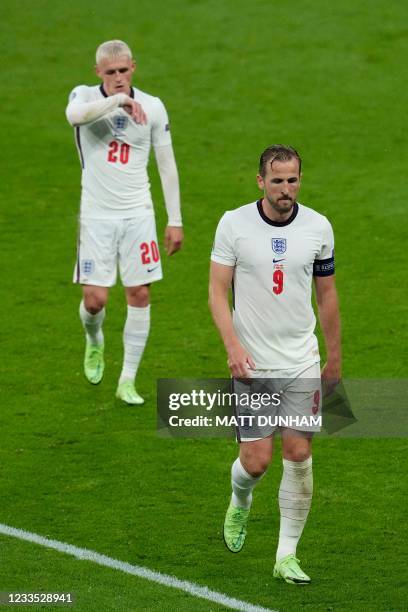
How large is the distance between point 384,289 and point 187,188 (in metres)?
4.21

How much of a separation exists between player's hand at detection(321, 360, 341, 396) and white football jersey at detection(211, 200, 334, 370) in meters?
0.10

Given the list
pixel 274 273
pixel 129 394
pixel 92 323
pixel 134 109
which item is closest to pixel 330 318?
pixel 274 273

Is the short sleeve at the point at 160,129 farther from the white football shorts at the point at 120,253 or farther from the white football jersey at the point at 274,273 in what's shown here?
the white football jersey at the point at 274,273

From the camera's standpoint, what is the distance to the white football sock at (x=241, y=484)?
26.6ft

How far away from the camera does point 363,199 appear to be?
56.1ft

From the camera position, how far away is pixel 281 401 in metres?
7.94

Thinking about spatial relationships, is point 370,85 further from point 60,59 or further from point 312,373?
point 312,373

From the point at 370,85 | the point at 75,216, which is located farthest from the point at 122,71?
the point at 370,85

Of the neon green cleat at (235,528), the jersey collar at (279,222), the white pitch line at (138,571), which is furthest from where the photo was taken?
the neon green cleat at (235,528)

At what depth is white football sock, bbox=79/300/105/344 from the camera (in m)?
11.5

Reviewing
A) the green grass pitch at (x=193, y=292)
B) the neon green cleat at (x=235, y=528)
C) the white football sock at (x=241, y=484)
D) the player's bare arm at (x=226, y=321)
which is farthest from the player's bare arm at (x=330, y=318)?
Result: the green grass pitch at (x=193, y=292)

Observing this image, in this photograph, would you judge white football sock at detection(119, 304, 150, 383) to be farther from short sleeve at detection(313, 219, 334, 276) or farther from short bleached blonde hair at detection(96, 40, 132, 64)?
short sleeve at detection(313, 219, 334, 276)

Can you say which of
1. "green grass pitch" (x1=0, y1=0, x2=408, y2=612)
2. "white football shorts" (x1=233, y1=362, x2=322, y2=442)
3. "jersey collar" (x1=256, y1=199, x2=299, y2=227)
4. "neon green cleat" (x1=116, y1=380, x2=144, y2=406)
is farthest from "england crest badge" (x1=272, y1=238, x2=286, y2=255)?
"neon green cleat" (x1=116, y1=380, x2=144, y2=406)

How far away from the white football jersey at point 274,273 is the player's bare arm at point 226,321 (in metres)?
0.07
